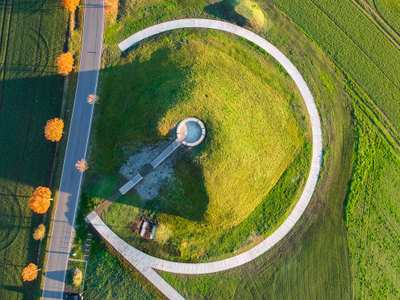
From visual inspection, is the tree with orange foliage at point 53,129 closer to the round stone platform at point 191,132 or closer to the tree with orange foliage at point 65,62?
the tree with orange foliage at point 65,62

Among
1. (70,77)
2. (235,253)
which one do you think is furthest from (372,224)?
(70,77)

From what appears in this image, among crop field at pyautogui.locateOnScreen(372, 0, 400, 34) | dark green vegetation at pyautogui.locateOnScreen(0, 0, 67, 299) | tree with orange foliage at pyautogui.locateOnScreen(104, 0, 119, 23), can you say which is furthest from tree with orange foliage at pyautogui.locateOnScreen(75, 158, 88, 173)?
crop field at pyautogui.locateOnScreen(372, 0, 400, 34)

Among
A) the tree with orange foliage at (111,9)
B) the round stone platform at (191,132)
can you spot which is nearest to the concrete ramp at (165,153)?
the round stone platform at (191,132)

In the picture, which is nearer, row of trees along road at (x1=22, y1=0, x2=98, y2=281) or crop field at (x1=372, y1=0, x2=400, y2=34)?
row of trees along road at (x1=22, y1=0, x2=98, y2=281)

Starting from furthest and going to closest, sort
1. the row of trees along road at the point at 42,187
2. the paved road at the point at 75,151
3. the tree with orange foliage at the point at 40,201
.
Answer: the paved road at the point at 75,151
the row of trees along road at the point at 42,187
the tree with orange foliage at the point at 40,201

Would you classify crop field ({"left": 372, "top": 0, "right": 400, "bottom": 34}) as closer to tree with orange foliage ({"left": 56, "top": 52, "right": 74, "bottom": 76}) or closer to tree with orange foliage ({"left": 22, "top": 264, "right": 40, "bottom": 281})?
tree with orange foliage ({"left": 56, "top": 52, "right": 74, "bottom": 76})

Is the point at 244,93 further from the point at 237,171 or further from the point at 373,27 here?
the point at 373,27
